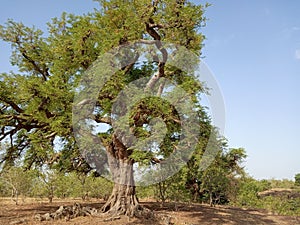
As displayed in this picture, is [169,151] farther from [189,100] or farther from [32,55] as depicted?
[32,55]

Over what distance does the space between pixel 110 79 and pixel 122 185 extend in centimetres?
615

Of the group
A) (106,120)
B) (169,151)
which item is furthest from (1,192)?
(169,151)

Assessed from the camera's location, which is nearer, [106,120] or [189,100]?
[189,100]

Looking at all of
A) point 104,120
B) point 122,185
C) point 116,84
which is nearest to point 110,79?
point 116,84

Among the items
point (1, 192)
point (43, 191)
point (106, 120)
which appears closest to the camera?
point (106, 120)

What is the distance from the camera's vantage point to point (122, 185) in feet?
48.6

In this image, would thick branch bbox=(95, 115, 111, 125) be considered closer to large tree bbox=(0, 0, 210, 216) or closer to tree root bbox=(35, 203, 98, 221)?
large tree bbox=(0, 0, 210, 216)

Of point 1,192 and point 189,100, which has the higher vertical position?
point 189,100

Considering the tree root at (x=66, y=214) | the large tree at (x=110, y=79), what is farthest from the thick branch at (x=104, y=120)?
the tree root at (x=66, y=214)

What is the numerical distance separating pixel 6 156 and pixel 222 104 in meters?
12.7

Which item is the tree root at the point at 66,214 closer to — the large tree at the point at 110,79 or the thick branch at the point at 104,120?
the large tree at the point at 110,79

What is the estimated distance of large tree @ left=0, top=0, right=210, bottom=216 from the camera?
1209 centimetres

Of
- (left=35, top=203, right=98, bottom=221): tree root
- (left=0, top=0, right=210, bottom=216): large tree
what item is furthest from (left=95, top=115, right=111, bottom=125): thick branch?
(left=35, top=203, right=98, bottom=221): tree root

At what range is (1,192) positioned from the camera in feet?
126
